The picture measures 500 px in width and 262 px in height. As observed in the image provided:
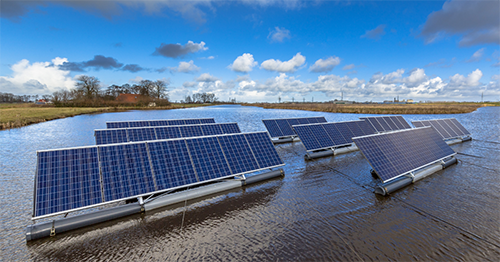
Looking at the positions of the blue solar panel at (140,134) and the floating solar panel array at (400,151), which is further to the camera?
the blue solar panel at (140,134)

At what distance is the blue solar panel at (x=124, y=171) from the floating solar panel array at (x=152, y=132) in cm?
713

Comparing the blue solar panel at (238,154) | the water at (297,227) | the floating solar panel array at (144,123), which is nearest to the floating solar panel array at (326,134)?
the water at (297,227)

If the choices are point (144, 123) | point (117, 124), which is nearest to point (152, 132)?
point (144, 123)

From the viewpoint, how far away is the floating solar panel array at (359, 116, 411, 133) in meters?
24.8

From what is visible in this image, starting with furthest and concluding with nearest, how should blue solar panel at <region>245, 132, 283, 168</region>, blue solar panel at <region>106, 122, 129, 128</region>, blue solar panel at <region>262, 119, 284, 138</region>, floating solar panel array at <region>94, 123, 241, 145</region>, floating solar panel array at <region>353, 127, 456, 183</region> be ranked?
blue solar panel at <region>262, 119, 284, 138</region>, blue solar panel at <region>106, 122, 129, 128</region>, floating solar panel array at <region>94, 123, 241, 145</region>, blue solar panel at <region>245, 132, 283, 168</region>, floating solar panel array at <region>353, 127, 456, 183</region>

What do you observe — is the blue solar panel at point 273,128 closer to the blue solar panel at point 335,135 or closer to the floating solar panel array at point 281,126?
the floating solar panel array at point 281,126

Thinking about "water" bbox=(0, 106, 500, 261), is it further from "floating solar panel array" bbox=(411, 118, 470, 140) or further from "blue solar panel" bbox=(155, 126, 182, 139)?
"floating solar panel array" bbox=(411, 118, 470, 140)

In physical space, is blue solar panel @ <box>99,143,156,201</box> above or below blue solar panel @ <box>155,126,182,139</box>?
below

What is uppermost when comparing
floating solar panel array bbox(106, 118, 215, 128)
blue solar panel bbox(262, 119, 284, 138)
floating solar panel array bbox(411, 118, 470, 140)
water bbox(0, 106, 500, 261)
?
floating solar panel array bbox(106, 118, 215, 128)

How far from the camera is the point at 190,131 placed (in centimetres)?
1877

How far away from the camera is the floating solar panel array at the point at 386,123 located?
24.8 m

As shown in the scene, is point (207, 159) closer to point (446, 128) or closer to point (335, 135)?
point (335, 135)

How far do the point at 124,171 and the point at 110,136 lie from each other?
8.68 m

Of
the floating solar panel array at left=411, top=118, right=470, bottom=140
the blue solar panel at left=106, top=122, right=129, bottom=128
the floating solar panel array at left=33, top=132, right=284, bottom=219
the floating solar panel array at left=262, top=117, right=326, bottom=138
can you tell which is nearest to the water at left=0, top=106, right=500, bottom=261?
the floating solar panel array at left=33, top=132, right=284, bottom=219
